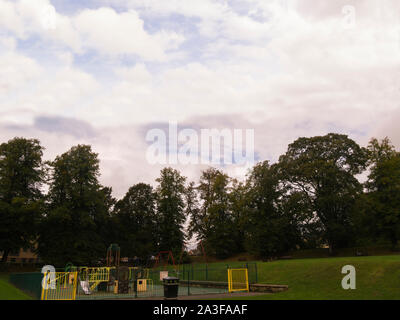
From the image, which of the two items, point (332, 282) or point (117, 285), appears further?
point (117, 285)

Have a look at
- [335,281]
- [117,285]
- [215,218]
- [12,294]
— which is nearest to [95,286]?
[117,285]

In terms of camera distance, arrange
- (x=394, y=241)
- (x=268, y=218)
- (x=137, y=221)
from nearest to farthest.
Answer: (x=394, y=241) → (x=268, y=218) → (x=137, y=221)

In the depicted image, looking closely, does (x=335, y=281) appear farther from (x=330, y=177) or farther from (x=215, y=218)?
(x=215, y=218)

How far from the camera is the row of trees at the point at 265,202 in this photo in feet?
150

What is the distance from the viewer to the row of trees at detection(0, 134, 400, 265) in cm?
4575

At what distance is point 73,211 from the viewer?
5297 centimetres

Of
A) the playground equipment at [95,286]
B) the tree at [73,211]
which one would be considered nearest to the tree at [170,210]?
the tree at [73,211]

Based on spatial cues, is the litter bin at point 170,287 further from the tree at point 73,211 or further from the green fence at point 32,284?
the tree at point 73,211

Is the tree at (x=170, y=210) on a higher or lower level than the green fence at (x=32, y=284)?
higher

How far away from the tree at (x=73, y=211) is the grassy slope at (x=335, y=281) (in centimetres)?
3382

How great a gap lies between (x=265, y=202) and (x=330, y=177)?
11489 mm

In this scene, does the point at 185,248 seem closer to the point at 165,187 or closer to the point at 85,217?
the point at 165,187
